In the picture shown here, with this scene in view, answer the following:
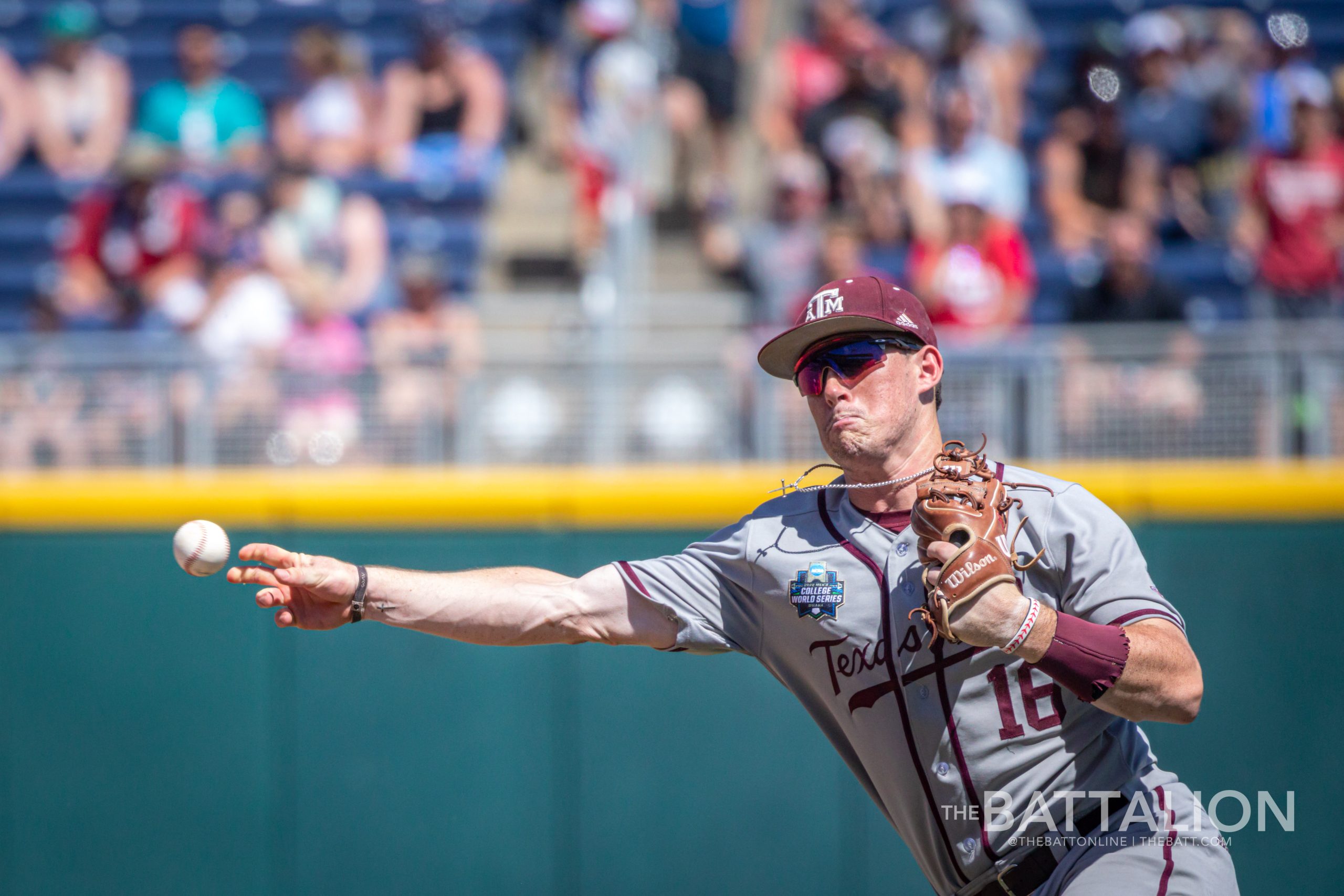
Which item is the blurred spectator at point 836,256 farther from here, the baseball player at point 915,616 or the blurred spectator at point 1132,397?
the baseball player at point 915,616

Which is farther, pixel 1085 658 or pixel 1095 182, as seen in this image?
pixel 1095 182

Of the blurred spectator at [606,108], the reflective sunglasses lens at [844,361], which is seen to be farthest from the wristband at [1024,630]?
the blurred spectator at [606,108]

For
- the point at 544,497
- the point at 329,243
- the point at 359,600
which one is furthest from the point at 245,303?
the point at 359,600

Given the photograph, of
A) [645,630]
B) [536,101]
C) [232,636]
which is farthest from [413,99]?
[645,630]

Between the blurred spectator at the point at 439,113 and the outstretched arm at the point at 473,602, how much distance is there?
6.47 m

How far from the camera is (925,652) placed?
3.04 meters

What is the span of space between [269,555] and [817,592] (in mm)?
1297

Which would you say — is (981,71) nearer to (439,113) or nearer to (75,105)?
(439,113)

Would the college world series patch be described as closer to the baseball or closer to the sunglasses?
the sunglasses

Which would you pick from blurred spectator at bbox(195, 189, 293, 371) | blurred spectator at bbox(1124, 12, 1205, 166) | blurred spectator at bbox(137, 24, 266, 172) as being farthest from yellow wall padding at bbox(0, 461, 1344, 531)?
blurred spectator at bbox(137, 24, 266, 172)

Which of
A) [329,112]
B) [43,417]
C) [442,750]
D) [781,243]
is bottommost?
[442,750]

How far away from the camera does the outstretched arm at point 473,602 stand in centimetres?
305

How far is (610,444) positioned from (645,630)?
2656 millimetres

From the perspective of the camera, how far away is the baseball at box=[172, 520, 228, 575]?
312cm
